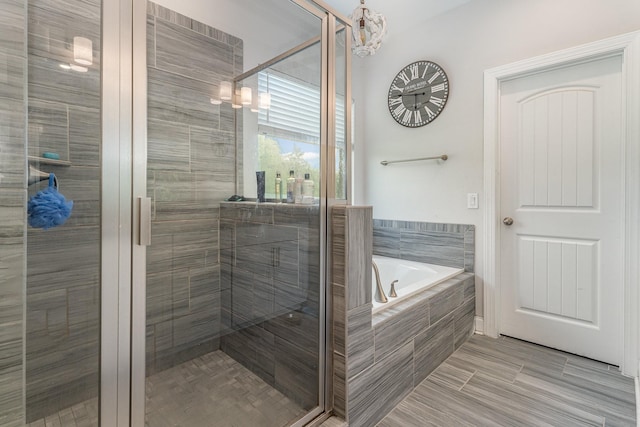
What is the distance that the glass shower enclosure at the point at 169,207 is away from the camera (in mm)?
837

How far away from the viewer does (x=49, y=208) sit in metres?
0.83

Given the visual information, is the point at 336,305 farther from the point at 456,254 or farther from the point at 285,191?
the point at 456,254

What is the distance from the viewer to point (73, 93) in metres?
0.89

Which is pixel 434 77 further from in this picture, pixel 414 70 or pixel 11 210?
pixel 11 210

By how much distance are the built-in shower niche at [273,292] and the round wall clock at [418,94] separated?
5.76 feet

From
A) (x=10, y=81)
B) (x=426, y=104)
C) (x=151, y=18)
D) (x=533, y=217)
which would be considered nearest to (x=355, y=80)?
(x=426, y=104)

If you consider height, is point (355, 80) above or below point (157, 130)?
above

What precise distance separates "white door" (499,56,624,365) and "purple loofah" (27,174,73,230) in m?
2.58

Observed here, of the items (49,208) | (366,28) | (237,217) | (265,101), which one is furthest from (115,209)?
(366,28)

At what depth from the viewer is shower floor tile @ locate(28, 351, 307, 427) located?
3.54 feet

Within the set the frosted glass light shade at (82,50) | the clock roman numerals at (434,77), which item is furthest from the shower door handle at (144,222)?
the clock roman numerals at (434,77)

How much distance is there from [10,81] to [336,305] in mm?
1237

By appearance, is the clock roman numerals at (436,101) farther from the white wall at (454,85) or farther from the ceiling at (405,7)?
the ceiling at (405,7)

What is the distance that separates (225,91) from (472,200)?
1972 millimetres
